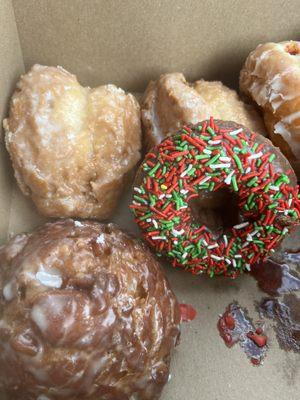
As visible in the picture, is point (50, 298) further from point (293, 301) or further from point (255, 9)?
point (255, 9)

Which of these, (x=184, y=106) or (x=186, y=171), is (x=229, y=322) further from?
(x=184, y=106)

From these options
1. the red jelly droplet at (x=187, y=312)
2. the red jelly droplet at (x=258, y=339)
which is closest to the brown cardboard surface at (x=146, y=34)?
the red jelly droplet at (x=187, y=312)

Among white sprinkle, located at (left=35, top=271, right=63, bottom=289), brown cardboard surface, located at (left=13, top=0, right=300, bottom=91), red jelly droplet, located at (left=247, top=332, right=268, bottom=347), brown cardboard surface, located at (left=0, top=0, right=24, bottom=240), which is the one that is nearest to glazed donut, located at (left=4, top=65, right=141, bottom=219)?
brown cardboard surface, located at (left=0, top=0, right=24, bottom=240)

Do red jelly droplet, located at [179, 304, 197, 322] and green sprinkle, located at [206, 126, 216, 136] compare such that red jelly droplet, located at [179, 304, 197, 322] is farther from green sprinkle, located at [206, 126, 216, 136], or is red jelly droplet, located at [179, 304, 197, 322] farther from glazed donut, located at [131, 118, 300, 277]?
green sprinkle, located at [206, 126, 216, 136]

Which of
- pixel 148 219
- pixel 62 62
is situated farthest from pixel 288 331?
pixel 62 62

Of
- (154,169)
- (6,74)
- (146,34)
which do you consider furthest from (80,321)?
(146,34)

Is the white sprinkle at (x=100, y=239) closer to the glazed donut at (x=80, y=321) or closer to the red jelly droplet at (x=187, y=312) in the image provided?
the glazed donut at (x=80, y=321)
